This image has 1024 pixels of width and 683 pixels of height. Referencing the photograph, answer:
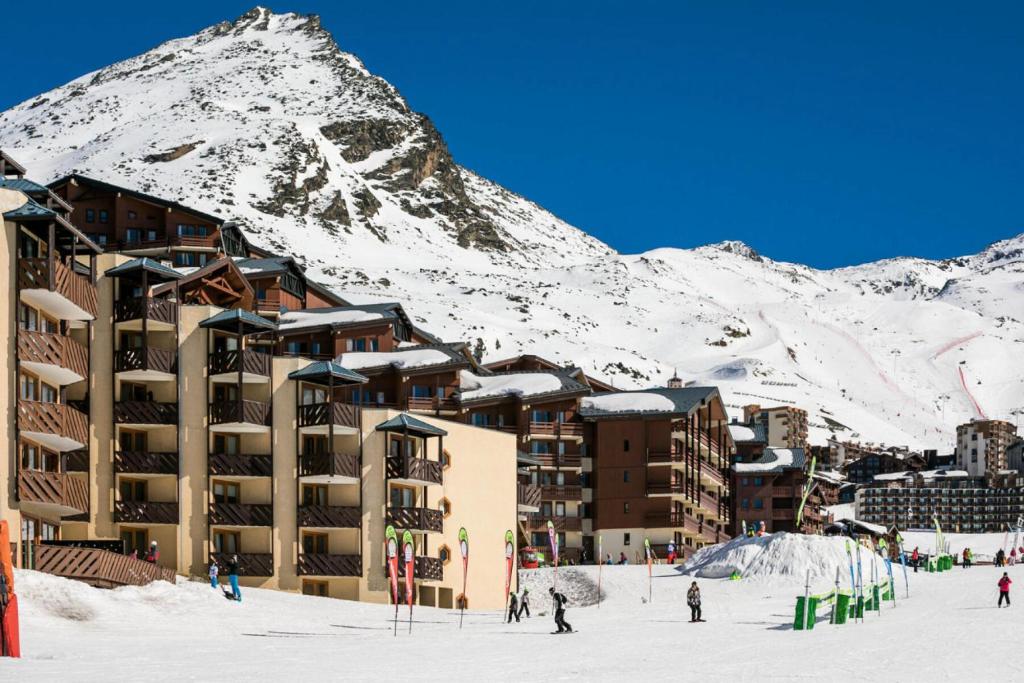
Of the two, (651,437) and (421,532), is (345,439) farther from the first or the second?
(651,437)

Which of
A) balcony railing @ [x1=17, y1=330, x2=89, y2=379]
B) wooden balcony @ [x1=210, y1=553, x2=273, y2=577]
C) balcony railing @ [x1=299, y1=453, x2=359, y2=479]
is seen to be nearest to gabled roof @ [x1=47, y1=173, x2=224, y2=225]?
balcony railing @ [x1=299, y1=453, x2=359, y2=479]

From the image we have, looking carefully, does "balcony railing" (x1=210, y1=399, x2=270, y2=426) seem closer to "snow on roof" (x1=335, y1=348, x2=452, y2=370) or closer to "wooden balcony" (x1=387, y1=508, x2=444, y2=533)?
"wooden balcony" (x1=387, y1=508, x2=444, y2=533)

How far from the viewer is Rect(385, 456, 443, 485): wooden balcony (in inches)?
2519

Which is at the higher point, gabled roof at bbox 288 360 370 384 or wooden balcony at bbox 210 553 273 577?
gabled roof at bbox 288 360 370 384

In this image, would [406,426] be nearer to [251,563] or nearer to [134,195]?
[251,563]

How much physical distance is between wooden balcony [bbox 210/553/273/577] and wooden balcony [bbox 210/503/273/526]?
1.13m

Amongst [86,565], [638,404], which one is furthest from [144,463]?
[638,404]

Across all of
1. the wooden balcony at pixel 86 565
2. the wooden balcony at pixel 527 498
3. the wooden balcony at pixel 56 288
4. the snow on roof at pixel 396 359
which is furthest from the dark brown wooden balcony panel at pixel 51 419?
the snow on roof at pixel 396 359

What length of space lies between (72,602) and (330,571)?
64.9ft

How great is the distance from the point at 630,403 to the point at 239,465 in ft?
131

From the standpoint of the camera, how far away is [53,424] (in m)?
52.6

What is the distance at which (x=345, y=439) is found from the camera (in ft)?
209

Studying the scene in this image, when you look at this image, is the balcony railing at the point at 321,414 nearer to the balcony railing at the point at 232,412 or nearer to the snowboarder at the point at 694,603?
the balcony railing at the point at 232,412

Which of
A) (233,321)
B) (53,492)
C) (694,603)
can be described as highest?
(233,321)
